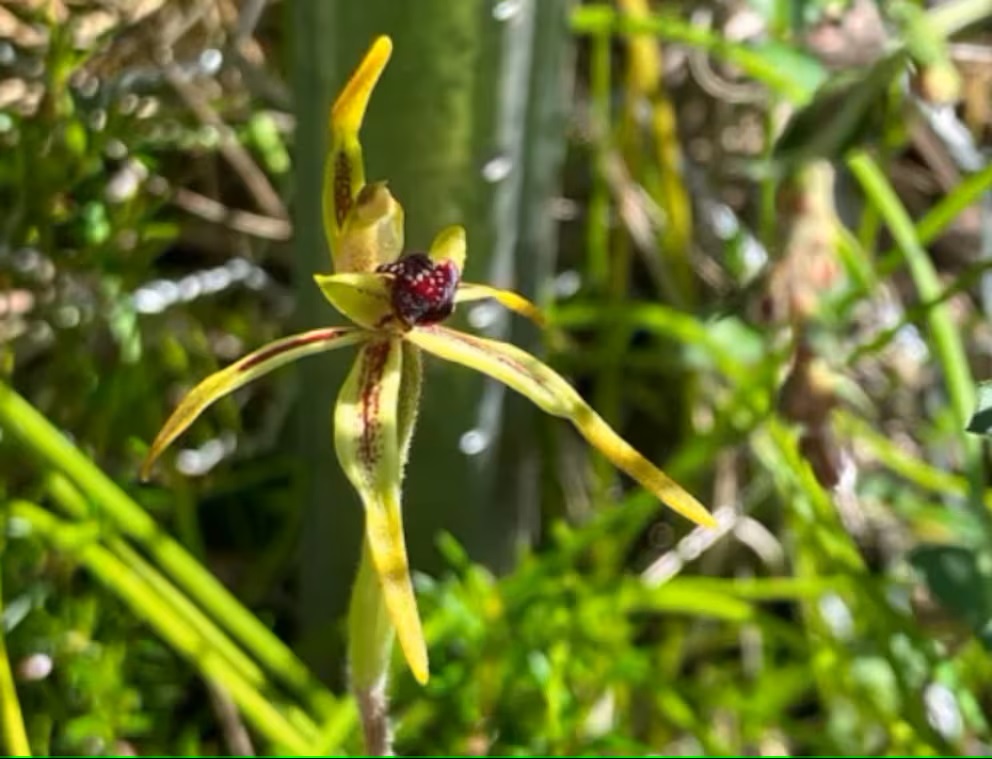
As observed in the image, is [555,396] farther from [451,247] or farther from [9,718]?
[9,718]

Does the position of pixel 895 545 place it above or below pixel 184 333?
below

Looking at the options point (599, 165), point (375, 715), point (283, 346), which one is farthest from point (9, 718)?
point (599, 165)

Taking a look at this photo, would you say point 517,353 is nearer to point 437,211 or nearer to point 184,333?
point 437,211

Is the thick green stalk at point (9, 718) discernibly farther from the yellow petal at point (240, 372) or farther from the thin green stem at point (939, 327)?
the thin green stem at point (939, 327)

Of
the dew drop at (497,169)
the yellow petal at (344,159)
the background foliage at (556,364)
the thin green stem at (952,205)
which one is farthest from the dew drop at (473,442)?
the yellow petal at (344,159)

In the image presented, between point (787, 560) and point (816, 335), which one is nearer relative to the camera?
→ point (816, 335)

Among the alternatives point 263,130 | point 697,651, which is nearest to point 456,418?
point 263,130

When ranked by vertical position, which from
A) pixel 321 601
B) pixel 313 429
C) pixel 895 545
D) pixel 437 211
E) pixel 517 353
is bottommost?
pixel 895 545
